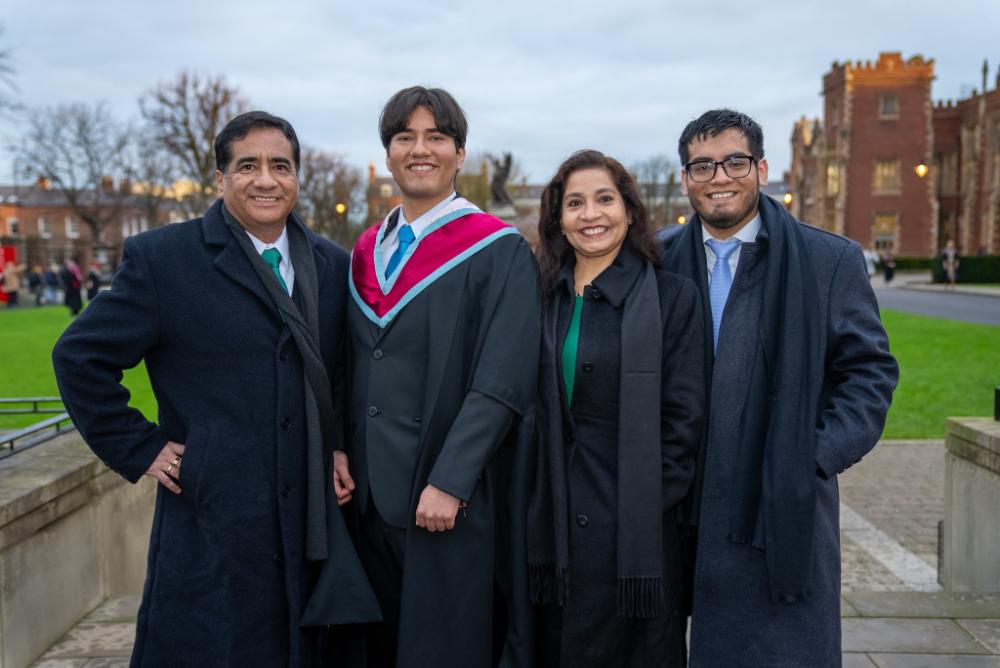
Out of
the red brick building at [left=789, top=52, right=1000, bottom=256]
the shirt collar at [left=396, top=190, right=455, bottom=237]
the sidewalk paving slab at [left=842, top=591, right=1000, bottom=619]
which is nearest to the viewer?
A: the shirt collar at [left=396, top=190, right=455, bottom=237]

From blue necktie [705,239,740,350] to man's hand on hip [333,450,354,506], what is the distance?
1.38m

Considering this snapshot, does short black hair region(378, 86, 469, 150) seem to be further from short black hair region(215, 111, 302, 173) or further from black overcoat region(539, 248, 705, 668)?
black overcoat region(539, 248, 705, 668)

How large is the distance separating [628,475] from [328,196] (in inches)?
2058

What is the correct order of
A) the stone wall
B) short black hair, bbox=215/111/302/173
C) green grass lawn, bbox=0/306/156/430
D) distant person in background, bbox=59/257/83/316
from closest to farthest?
short black hair, bbox=215/111/302/173, the stone wall, green grass lawn, bbox=0/306/156/430, distant person in background, bbox=59/257/83/316

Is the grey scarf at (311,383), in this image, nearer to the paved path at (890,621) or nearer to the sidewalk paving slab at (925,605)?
the paved path at (890,621)

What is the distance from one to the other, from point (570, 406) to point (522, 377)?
0.70 ft

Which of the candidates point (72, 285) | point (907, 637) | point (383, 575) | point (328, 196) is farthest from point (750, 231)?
point (328, 196)

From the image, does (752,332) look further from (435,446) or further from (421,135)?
(421,135)

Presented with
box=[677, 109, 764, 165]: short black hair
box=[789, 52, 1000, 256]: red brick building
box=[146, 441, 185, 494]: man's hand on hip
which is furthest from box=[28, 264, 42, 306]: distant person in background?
box=[789, 52, 1000, 256]: red brick building

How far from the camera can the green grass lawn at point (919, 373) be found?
31.7ft

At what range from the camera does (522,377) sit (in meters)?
2.67

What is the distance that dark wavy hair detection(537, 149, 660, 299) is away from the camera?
2.87m

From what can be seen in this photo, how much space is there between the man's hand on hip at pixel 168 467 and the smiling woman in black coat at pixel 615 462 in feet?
3.87

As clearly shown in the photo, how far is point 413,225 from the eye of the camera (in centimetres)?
297
